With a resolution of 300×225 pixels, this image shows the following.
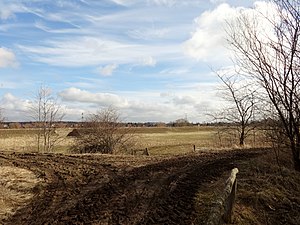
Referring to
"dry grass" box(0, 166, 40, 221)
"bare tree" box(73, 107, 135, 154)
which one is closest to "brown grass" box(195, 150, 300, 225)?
"dry grass" box(0, 166, 40, 221)

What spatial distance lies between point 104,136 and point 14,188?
18.3 meters

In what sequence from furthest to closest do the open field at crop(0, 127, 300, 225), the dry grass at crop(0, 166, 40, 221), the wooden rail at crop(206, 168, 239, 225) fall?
the dry grass at crop(0, 166, 40, 221)
the open field at crop(0, 127, 300, 225)
the wooden rail at crop(206, 168, 239, 225)

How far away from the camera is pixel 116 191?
34.8ft

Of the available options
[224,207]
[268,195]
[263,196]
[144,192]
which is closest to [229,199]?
[224,207]

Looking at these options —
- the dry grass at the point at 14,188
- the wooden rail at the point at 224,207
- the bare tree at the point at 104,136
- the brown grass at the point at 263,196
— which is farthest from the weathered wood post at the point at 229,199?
the bare tree at the point at 104,136

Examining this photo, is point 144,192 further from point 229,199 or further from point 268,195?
point 268,195

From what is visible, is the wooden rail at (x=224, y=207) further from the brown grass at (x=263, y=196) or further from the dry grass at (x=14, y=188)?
the dry grass at (x=14, y=188)

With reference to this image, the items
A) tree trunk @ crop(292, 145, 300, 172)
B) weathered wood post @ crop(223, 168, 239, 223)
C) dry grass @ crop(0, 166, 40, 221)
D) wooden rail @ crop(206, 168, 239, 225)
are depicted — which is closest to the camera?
wooden rail @ crop(206, 168, 239, 225)

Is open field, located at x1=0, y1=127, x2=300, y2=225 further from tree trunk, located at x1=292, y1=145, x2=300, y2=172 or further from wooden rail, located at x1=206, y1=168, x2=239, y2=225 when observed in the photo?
wooden rail, located at x1=206, y1=168, x2=239, y2=225

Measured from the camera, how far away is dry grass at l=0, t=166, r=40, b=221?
9680mm

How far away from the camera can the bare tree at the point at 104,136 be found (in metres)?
29.9

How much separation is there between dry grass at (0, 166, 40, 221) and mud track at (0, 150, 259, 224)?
27 centimetres

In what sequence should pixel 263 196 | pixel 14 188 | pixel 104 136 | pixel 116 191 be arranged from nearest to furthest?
pixel 263 196 → pixel 116 191 → pixel 14 188 → pixel 104 136

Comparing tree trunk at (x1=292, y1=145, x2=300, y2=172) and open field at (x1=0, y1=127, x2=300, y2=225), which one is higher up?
tree trunk at (x1=292, y1=145, x2=300, y2=172)
